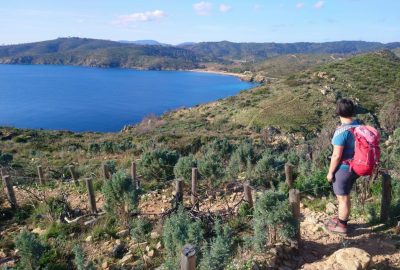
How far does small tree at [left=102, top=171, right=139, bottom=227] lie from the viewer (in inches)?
284

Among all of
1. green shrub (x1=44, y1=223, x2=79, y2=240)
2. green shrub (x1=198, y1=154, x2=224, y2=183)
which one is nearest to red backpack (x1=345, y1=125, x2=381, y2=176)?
green shrub (x1=198, y1=154, x2=224, y2=183)

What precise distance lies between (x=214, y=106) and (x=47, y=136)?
26.6 metres

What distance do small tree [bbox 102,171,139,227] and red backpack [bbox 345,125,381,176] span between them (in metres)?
4.17

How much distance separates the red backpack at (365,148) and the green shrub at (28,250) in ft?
15.3

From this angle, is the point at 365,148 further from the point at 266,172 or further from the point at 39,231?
the point at 39,231

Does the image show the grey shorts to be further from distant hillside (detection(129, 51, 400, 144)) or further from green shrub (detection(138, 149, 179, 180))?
distant hillside (detection(129, 51, 400, 144))

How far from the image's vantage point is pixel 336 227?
17.4ft

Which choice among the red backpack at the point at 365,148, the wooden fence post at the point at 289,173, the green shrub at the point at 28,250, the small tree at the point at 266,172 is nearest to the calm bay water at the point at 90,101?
the small tree at the point at 266,172

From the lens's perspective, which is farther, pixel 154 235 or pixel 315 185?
pixel 315 185

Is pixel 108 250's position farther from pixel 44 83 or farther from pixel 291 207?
pixel 44 83

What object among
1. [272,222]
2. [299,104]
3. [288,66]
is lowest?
[299,104]

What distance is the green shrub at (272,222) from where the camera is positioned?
4.89 m

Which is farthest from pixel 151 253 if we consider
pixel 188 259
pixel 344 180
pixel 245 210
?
pixel 344 180

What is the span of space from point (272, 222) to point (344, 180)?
→ 1081mm
